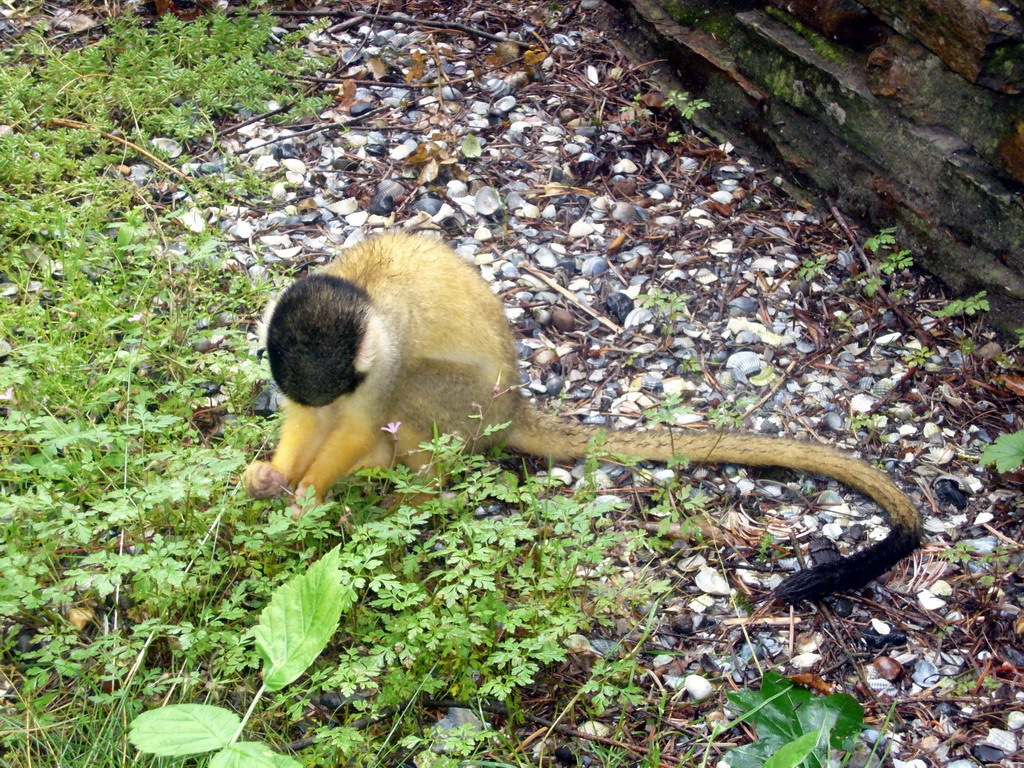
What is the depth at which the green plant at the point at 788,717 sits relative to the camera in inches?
102

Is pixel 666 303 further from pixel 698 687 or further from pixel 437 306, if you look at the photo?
pixel 698 687

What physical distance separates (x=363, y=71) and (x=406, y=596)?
12.3ft

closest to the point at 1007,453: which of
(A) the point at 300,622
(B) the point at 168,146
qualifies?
(A) the point at 300,622

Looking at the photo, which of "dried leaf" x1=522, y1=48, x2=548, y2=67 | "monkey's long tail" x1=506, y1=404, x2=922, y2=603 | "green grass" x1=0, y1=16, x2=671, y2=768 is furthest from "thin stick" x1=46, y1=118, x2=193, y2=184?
"monkey's long tail" x1=506, y1=404, x2=922, y2=603

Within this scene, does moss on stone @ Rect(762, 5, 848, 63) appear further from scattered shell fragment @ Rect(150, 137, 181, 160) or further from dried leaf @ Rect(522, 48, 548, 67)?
scattered shell fragment @ Rect(150, 137, 181, 160)

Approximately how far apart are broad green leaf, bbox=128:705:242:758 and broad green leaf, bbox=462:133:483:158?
132 inches

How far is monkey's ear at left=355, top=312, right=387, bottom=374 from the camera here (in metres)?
2.90

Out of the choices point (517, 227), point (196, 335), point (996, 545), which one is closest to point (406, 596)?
point (196, 335)

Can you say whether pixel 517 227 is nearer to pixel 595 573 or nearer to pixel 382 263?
pixel 382 263

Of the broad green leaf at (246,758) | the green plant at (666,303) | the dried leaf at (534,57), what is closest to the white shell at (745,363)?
the green plant at (666,303)

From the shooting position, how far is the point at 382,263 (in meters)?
3.46

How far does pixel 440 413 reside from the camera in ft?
11.0

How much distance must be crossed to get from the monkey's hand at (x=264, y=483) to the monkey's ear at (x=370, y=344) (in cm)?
46

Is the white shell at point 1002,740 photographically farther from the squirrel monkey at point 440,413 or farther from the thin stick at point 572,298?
the thin stick at point 572,298
